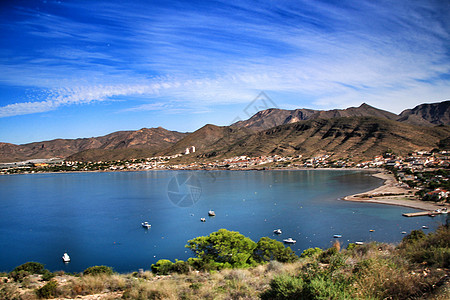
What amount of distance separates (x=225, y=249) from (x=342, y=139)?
87569mm

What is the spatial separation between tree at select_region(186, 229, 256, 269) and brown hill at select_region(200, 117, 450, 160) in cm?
7013

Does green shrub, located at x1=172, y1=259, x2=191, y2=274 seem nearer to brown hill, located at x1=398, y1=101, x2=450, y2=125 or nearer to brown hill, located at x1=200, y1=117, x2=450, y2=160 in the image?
brown hill, located at x1=200, y1=117, x2=450, y2=160

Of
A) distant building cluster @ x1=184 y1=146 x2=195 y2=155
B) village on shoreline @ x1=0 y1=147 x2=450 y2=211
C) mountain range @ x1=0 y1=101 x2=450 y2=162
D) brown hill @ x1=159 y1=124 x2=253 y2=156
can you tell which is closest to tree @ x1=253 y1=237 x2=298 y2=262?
village on shoreline @ x1=0 y1=147 x2=450 y2=211

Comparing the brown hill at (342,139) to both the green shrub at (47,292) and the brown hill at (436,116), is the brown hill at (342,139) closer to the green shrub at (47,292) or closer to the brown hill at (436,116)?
the green shrub at (47,292)

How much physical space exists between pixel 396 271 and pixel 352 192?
126ft

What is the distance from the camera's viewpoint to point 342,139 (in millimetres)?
93062

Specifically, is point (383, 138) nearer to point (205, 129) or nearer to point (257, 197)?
point (257, 197)

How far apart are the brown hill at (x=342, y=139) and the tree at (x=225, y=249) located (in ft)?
230

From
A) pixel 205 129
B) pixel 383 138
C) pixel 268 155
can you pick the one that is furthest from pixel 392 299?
pixel 205 129

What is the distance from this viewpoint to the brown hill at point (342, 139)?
79062 mm

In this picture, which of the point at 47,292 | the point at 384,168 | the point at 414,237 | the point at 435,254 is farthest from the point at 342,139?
the point at 47,292

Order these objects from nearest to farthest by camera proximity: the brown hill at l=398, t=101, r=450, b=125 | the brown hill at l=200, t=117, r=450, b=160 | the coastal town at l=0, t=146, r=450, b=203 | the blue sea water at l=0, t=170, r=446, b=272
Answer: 1. the blue sea water at l=0, t=170, r=446, b=272
2. the coastal town at l=0, t=146, r=450, b=203
3. the brown hill at l=200, t=117, r=450, b=160
4. the brown hill at l=398, t=101, r=450, b=125

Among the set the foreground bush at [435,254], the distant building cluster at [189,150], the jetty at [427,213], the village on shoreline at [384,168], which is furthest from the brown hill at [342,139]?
the foreground bush at [435,254]

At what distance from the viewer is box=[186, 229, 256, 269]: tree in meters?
13.1
